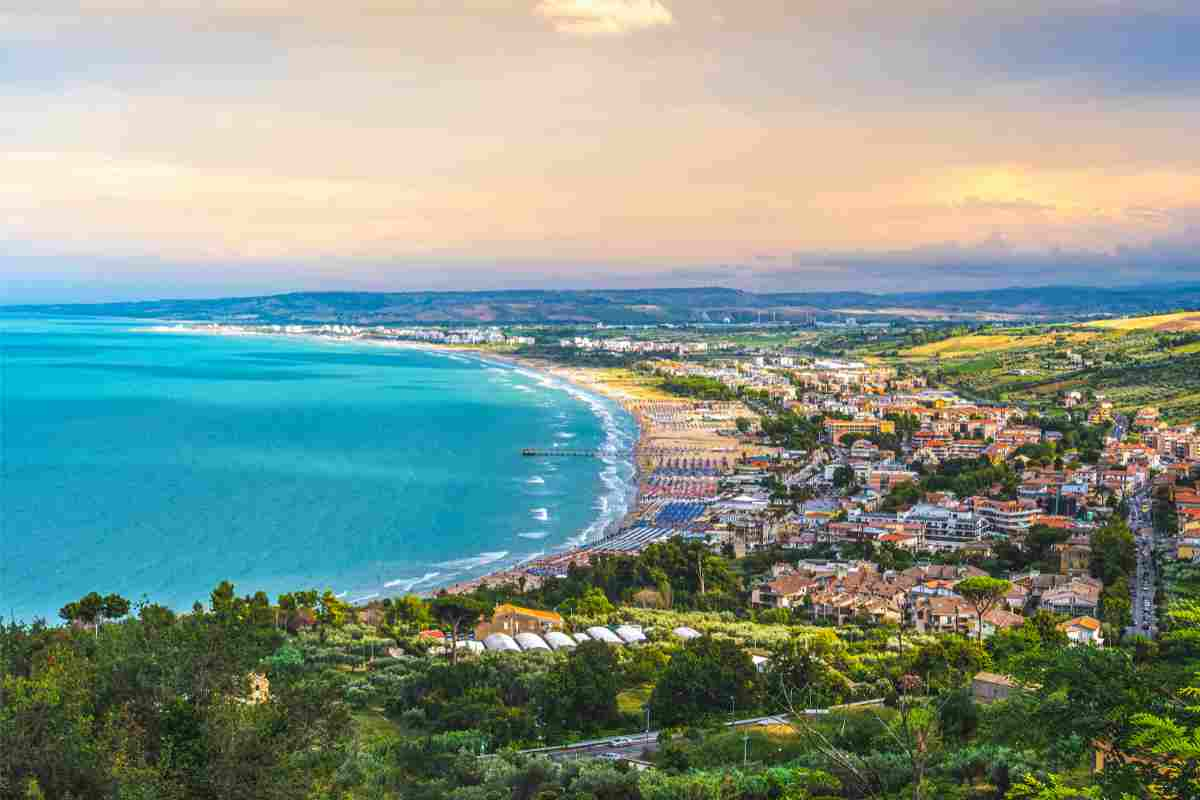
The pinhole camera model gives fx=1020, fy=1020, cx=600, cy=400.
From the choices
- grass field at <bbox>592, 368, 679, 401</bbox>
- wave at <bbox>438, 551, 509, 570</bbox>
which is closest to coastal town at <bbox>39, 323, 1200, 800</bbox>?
wave at <bbox>438, 551, 509, 570</bbox>

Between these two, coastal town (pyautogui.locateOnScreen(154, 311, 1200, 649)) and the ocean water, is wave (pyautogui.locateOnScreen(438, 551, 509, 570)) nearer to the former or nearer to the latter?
the ocean water

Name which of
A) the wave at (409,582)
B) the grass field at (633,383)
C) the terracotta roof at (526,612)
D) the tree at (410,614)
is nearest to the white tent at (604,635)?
the terracotta roof at (526,612)

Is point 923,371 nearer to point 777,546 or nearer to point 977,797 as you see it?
point 777,546

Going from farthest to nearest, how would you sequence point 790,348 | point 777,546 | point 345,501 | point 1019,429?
1. point 790,348
2. point 1019,429
3. point 345,501
4. point 777,546

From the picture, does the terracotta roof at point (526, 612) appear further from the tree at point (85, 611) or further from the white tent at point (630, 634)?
the tree at point (85, 611)

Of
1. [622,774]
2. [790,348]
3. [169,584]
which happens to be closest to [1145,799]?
[622,774]

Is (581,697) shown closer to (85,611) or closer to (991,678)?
(991,678)
